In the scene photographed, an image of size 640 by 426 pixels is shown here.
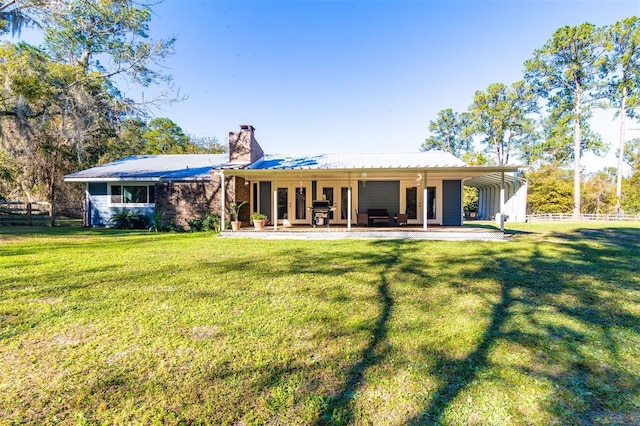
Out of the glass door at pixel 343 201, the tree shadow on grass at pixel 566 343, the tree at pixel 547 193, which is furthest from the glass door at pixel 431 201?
the tree at pixel 547 193

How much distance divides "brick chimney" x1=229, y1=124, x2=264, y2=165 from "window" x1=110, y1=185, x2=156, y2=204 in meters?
4.35

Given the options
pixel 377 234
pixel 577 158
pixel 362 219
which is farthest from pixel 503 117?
pixel 377 234

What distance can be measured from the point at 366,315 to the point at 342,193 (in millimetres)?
10206

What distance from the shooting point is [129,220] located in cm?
1380

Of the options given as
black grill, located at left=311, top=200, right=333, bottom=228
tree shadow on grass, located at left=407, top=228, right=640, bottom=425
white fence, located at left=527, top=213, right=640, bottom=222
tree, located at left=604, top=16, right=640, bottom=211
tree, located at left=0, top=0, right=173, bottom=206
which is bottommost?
tree shadow on grass, located at left=407, top=228, right=640, bottom=425

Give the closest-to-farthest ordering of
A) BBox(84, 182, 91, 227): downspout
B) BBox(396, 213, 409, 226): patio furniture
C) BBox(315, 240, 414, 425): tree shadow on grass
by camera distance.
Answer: BBox(315, 240, 414, 425): tree shadow on grass, BBox(396, 213, 409, 226): patio furniture, BBox(84, 182, 91, 227): downspout

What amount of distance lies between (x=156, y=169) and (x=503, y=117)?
108ft

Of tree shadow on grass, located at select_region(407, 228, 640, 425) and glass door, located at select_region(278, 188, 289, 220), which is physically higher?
glass door, located at select_region(278, 188, 289, 220)

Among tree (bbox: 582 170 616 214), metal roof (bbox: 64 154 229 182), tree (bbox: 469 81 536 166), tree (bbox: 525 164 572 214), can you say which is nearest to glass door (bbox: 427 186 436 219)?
metal roof (bbox: 64 154 229 182)

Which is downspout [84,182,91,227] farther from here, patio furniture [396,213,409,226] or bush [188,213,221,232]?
patio furniture [396,213,409,226]

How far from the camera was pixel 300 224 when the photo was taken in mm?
13531

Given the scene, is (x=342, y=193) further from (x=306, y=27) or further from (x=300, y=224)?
(x=306, y=27)

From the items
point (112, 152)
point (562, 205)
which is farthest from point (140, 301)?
point (562, 205)

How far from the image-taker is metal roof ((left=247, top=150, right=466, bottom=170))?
13.1m
